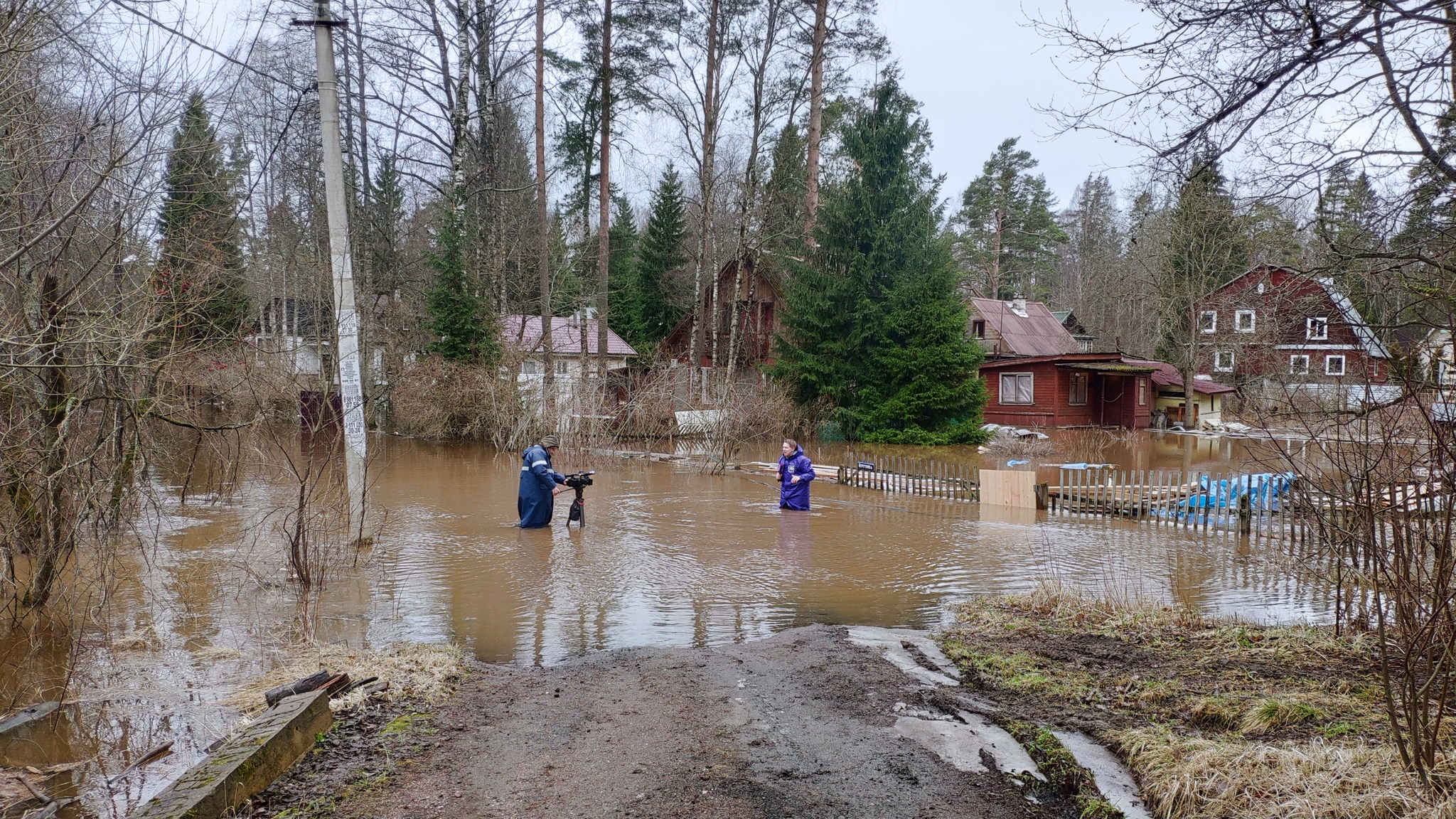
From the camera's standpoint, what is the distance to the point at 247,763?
4.24m

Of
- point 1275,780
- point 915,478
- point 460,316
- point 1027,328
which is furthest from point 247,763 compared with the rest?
point 1027,328

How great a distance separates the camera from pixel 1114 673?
631 cm

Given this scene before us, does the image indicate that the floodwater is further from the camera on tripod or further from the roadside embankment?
the roadside embankment

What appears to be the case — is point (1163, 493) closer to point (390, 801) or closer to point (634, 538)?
point (634, 538)

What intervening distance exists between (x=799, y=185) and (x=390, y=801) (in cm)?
3174

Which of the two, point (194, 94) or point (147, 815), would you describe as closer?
point (147, 815)

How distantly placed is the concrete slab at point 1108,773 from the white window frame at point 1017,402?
34.6 metres

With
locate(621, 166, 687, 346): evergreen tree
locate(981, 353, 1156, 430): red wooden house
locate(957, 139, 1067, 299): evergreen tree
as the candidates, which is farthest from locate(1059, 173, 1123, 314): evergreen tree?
locate(621, 166, 687, 346): evergreen tree

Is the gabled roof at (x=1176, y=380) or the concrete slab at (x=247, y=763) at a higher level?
the gabled roof at (x=1176, y=380)

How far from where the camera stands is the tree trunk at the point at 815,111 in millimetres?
30500

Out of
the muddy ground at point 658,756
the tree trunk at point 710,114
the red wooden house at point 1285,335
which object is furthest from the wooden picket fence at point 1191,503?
the tree trunk at point 710,114

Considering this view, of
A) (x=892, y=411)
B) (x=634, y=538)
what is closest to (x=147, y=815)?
(x=634, y=538)

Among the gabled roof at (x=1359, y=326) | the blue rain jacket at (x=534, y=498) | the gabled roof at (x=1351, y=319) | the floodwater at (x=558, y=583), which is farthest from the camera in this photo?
the blue rain jacket at (x=534, y=498)

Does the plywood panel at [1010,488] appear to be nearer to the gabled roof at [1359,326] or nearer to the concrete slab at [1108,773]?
the gabled roof at [1359,326]
